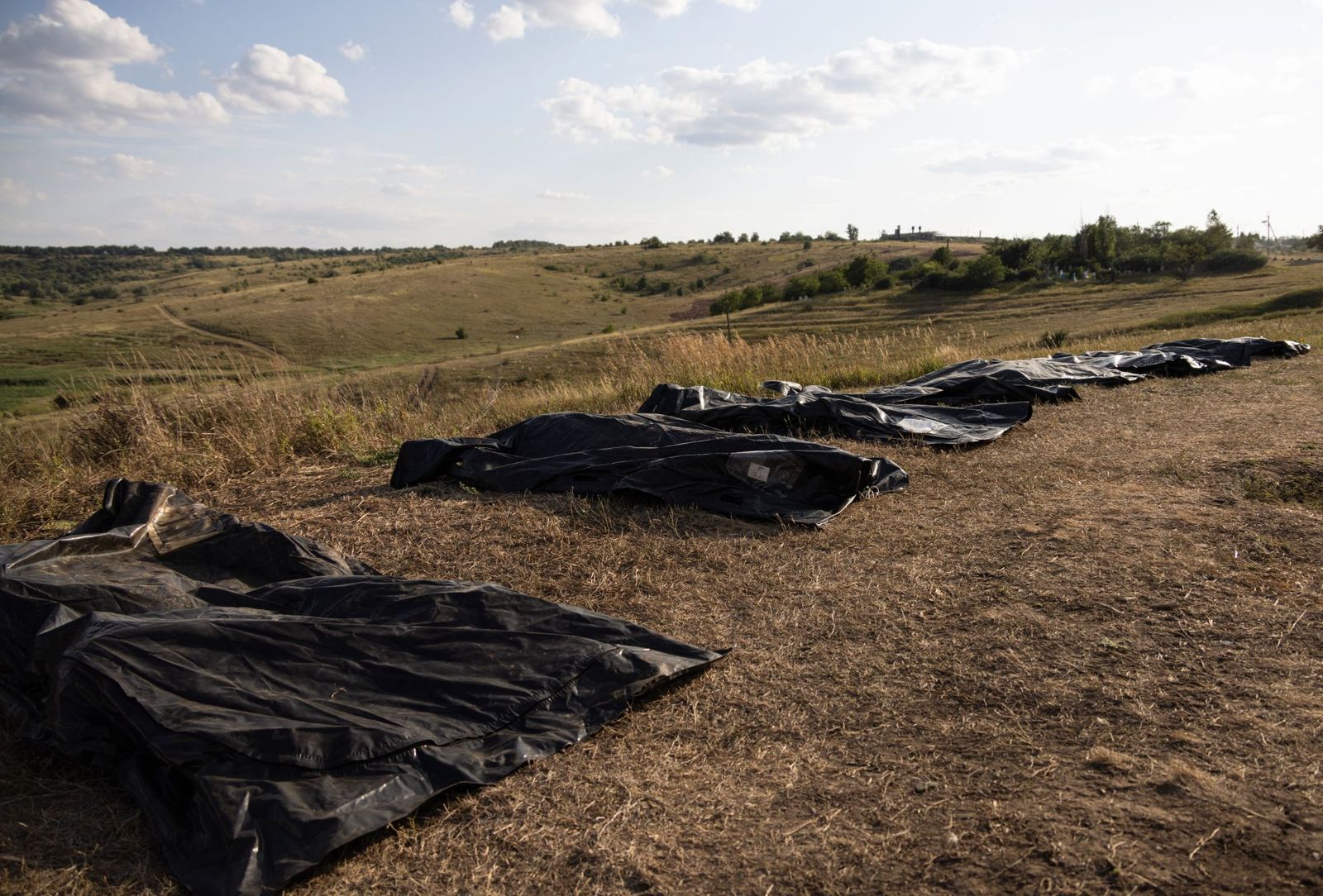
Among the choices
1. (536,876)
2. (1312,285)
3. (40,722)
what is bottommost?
(536,876)

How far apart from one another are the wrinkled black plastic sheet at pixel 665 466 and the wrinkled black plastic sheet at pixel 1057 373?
2463 millimetres

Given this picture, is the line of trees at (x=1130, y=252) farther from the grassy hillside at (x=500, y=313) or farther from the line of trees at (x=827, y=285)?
the line of trees at (x=827, y=285)

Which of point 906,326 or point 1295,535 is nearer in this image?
point 1295,535

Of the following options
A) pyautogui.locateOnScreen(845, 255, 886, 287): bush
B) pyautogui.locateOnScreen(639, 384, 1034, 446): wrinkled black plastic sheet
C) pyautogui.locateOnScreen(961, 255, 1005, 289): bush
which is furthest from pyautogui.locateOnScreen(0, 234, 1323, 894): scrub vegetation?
pyautogui.locateOnScreen(845, 255, 886, 287): bush

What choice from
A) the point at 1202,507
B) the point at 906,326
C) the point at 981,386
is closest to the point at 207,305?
the point at 906,326

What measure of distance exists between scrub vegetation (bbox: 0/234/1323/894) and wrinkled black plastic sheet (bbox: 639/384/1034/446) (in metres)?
0.47

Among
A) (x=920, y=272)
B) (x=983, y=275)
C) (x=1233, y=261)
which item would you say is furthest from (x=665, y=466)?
(x=1233, y=261)

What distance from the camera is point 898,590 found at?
3.97m

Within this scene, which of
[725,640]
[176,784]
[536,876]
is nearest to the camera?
[536,876]

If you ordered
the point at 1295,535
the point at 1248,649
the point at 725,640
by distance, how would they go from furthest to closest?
the point at 1295,535 < the point at 725,640 < the point at 1248,649

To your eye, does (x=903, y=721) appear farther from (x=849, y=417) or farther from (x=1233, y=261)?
(x=1233, y=261)

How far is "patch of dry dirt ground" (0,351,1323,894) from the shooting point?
2152 millimetres

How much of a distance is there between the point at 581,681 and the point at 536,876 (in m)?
0.84

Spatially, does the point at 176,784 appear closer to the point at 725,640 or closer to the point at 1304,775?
the point at 725,640
